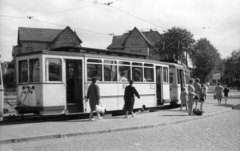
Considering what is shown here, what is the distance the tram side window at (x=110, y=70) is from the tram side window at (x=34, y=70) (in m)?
3.18

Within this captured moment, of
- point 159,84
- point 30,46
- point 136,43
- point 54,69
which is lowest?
point 159,84

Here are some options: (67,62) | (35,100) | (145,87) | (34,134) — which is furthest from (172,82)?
(34,134)

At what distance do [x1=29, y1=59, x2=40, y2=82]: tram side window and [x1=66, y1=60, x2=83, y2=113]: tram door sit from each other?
1323 millimetres

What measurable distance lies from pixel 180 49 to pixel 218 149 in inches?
2015

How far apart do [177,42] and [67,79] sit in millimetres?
45126

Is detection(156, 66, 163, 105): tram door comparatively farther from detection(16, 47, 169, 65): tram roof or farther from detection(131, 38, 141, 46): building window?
detection(131, 38, 141, 46): building window

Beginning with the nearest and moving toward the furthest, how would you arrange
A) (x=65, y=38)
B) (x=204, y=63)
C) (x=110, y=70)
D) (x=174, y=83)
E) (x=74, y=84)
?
(x=74, y=84) < (x=110, y=70) < (x=174, y=83) < (x=204, y=63) < (x=65, y=38)

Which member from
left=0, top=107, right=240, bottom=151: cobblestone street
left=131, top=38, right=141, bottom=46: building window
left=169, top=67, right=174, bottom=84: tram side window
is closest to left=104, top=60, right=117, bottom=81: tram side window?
left=0, top=107, right=240, bottom=151: cobblestone street

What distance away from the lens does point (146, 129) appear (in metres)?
11.4

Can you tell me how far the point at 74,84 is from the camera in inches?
552

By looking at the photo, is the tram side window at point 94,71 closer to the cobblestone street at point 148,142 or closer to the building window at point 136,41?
the cobblestone street at point 148,142

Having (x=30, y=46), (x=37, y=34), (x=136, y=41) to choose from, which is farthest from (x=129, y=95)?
(x=37, y=34)

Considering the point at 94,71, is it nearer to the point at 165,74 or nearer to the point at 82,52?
the point at 82,52

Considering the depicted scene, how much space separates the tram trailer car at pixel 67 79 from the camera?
1274 cm
